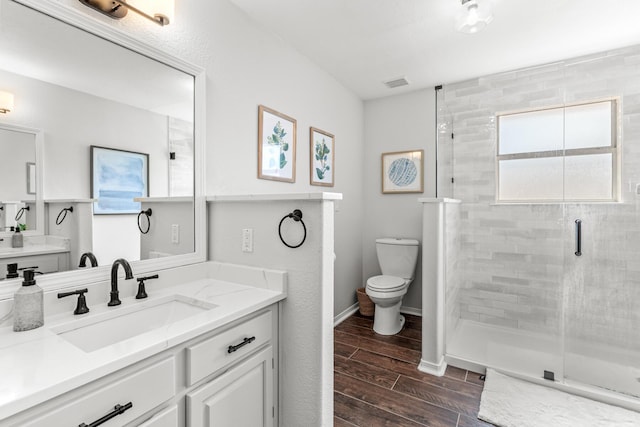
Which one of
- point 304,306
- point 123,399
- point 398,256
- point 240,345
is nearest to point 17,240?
point 123,399

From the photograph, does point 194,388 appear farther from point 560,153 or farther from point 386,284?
point 560,153

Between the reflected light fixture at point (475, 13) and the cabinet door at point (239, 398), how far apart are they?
215cm

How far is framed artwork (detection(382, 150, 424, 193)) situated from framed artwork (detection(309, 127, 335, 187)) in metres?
0.76

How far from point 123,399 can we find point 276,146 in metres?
1.74

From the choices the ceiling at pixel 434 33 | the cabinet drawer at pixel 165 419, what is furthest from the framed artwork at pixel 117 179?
the ceiling at pixel 434 33

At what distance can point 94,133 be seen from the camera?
1.27 m

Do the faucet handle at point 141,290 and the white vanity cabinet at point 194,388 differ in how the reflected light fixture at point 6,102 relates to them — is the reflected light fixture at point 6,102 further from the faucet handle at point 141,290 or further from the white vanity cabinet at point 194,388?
the white vanity cabinet at point 194,388

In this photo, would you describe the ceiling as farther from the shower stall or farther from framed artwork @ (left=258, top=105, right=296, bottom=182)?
framed artwork @ (left=258, top=105, right=296, bottom=182)

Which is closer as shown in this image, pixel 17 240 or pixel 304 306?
pixel 17 240

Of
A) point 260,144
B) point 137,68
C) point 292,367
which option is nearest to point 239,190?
point 260,144

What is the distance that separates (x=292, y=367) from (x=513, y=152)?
2.72 metres

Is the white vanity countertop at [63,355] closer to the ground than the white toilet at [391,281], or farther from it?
farther from it

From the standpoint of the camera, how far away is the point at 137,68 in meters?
1.39

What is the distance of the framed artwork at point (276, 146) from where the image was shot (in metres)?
2.06
